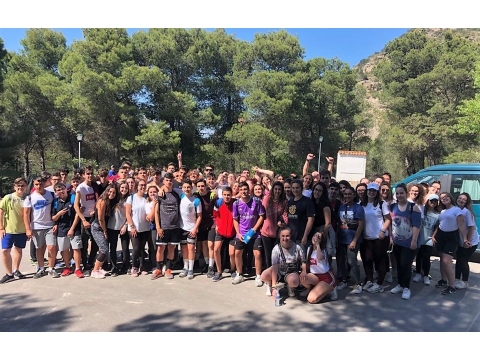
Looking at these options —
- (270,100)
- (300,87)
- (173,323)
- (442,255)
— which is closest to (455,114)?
(300,87)

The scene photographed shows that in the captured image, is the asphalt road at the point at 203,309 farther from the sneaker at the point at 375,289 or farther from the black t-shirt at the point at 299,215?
the black t-shirt at the point at 299,215

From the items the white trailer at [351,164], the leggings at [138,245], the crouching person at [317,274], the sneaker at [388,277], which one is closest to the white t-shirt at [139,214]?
the leggings at [138,245]

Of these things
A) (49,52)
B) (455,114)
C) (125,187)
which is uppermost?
(49,52)

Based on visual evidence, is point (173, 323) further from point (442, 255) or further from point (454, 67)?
point (454, 67)

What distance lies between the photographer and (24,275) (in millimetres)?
5145

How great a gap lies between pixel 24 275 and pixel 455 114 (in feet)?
85.4

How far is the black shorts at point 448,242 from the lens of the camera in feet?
15.7

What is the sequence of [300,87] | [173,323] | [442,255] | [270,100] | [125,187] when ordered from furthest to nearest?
[300,87]
[270,100]
[125,187]
[442,255]
[173,323]

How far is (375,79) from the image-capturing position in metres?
31.7

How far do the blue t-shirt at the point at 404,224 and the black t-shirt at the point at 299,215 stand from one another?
4.13ft

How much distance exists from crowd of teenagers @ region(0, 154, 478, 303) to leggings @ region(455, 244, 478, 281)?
0.5 inches

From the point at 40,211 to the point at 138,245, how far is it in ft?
5.17

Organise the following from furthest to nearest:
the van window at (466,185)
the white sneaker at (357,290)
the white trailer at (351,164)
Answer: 1. the white trailer at (351,164)
2. the van window at (466,185)
3. the white sneaker at (357,290)

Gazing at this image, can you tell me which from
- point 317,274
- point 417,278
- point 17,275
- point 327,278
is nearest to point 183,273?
point 317,274
